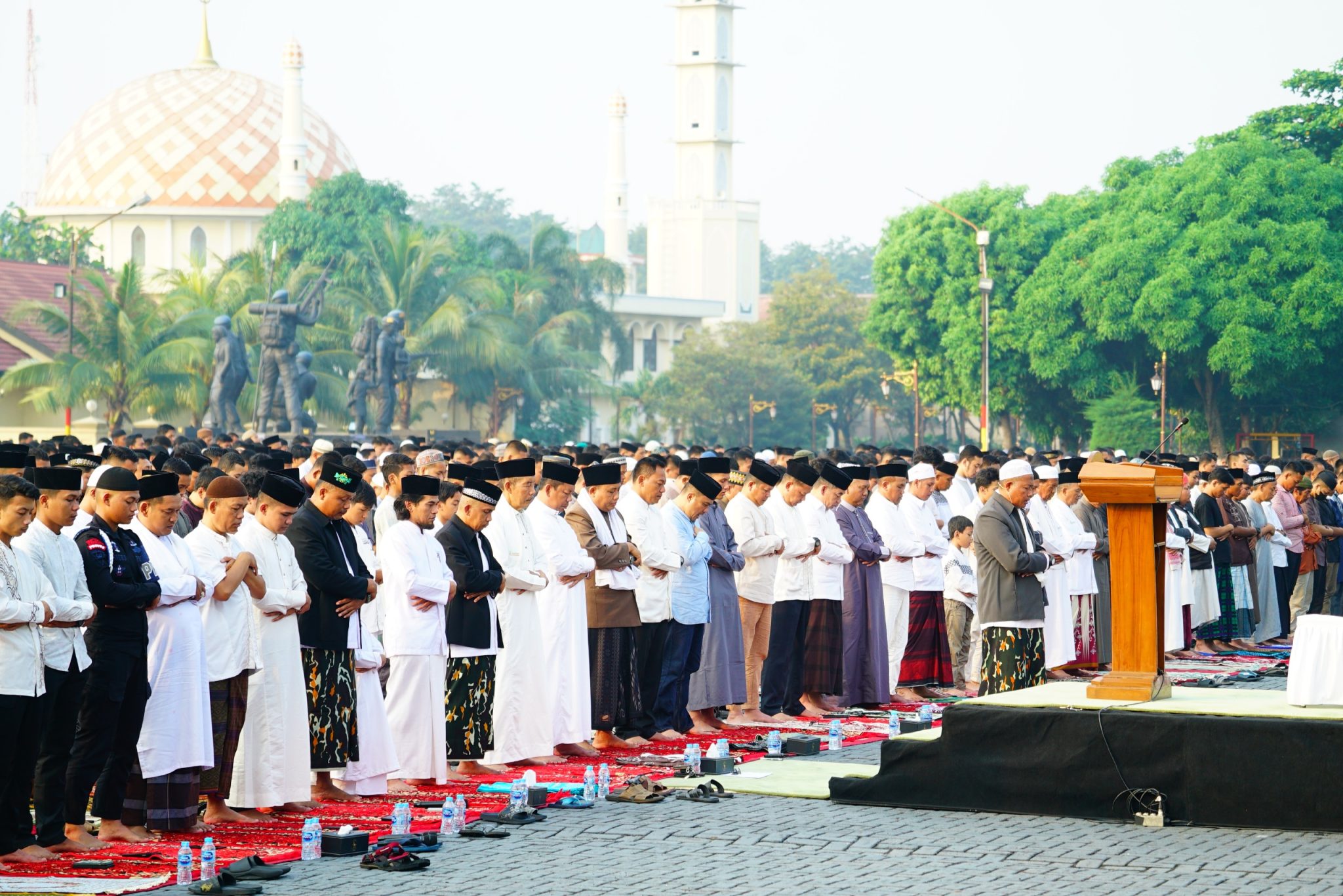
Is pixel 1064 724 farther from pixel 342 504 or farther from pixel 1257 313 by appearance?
pixel 1257 313

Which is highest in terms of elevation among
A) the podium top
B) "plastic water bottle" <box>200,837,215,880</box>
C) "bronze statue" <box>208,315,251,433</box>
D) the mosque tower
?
the mosque tower

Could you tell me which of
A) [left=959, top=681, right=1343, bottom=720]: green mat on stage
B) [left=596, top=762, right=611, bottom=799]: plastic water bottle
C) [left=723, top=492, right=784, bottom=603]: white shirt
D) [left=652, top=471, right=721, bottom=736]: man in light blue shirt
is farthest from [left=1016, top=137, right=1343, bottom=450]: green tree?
[left=596, top=762, right=611, bottom=799]: plastic water bottle

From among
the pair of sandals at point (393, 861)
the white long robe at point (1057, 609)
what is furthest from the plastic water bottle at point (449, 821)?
the white long robe at point (1057, 609)

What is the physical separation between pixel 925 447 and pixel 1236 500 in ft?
10.8

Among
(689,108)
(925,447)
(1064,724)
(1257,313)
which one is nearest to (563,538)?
(1064,724)

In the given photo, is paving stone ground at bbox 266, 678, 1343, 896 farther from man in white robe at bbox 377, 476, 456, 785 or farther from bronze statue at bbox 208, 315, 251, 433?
bronze statue at bbox 208, 315, 251, 433

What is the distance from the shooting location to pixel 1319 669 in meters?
8.62

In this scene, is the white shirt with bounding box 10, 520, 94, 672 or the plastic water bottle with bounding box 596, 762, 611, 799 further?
the plastic water bottle with bounding box 596, 762, 611, 799

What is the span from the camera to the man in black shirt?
26.4 ft

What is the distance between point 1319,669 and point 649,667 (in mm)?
4322

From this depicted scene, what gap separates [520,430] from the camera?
55062 mm

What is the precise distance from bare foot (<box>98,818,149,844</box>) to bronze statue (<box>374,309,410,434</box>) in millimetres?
26599

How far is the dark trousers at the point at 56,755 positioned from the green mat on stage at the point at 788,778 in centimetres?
302

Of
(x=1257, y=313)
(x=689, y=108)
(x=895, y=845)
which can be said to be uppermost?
(x=689, y=108)
